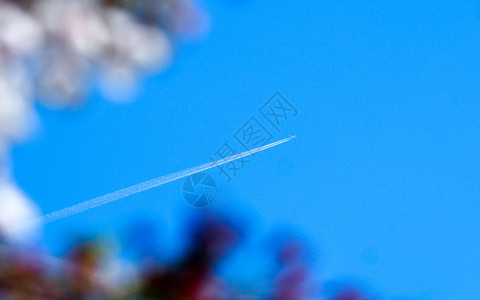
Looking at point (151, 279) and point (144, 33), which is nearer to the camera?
point (151, 279)

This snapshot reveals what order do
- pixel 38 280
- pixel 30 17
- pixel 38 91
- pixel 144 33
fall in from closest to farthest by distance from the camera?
pixel 38 280 < pixel 30 17 < pixel 38 91 < pixel 144 33

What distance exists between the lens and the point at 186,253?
1284 mm

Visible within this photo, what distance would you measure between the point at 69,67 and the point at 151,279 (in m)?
0.64

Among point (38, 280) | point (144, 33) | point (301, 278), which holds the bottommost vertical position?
point (301, 278)

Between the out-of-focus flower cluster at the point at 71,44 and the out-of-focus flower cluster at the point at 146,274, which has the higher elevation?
the out-of-focus flower cluster at the point at 71,44

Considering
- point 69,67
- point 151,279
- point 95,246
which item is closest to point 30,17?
point 69,67

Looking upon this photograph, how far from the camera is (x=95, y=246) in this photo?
4.03 feet

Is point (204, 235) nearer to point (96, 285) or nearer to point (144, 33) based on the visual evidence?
point (96, 285)

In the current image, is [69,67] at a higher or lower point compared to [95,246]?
higher

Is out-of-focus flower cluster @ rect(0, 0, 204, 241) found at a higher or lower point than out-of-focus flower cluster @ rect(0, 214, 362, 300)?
higher

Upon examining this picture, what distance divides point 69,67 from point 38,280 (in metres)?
0.63

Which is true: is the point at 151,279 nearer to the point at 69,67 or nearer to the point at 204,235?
the point at 204,235

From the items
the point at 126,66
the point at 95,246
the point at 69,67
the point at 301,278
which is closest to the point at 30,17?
the point at 69,67

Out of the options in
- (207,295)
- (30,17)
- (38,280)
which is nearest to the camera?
(38,280)
